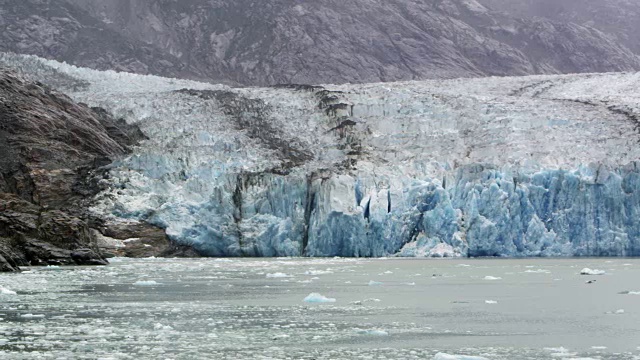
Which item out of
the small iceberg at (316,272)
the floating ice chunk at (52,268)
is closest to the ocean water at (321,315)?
the small iceberg at (316,272)

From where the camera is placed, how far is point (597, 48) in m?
78.9

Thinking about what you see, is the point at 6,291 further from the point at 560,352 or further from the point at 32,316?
the point at 560,352

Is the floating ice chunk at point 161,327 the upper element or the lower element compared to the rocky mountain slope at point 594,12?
lower

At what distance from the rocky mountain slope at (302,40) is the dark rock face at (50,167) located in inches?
1290

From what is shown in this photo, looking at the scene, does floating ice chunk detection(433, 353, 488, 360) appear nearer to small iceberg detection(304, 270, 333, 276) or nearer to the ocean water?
the ocean water

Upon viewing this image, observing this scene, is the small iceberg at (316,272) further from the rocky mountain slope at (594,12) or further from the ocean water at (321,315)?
the rocky mountain slope at (594,12)

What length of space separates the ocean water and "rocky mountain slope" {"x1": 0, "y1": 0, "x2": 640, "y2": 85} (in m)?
52.3

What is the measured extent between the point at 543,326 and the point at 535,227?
16344mm

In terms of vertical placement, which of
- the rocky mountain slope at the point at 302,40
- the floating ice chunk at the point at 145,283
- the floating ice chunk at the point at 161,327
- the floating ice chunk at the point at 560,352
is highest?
the rocky mountain slope at the point at 302,40

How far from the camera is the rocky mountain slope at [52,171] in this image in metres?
22.2

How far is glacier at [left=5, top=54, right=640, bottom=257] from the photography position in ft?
84.9

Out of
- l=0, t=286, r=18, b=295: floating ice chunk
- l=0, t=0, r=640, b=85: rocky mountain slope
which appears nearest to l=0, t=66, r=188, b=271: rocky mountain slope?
l=0, t=286, r=18, b=295: floating ice chunk

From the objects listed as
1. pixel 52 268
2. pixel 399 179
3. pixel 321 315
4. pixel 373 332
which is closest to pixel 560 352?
pixel 373 332

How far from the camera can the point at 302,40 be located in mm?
73250
